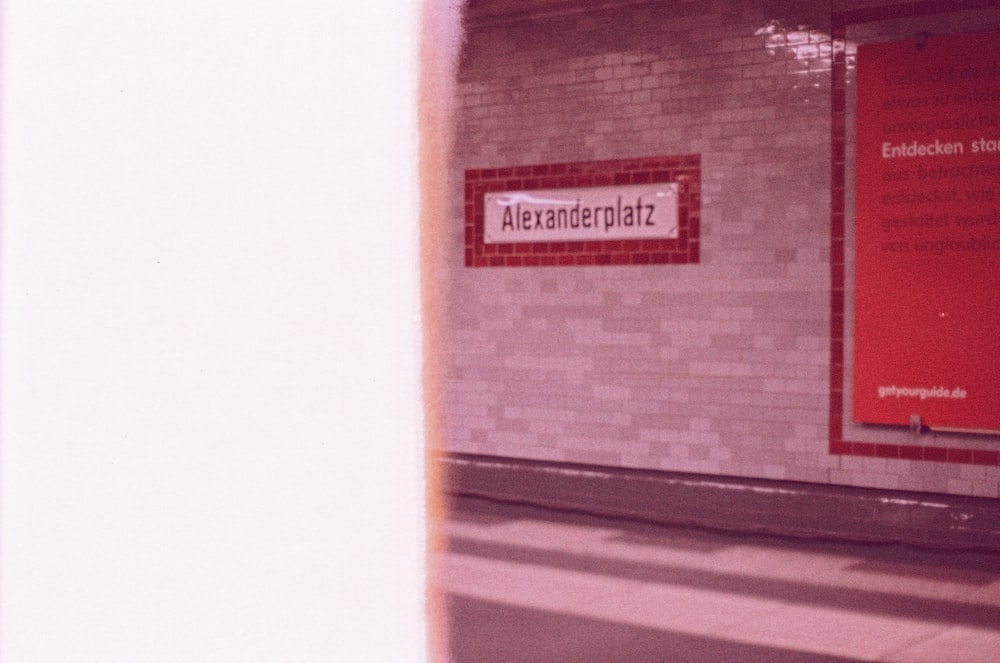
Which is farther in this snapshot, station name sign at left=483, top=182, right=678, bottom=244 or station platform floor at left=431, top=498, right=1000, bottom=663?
station name sign at left=483, top=182, right=678, bottom=244

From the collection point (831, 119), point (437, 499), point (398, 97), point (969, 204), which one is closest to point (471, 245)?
point (437, 499)

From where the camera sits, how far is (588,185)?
8812mm

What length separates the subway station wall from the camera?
308 inches

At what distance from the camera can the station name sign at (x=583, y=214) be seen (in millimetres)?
8516

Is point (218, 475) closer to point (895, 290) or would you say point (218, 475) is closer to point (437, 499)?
point (895, 290)

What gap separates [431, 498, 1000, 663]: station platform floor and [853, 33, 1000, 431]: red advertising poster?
0.97 metres

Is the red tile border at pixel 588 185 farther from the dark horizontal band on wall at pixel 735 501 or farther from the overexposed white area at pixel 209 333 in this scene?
the overexposed white area at pixel 209 333

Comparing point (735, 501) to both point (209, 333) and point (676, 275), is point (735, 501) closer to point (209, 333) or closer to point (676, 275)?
point (676, 275)

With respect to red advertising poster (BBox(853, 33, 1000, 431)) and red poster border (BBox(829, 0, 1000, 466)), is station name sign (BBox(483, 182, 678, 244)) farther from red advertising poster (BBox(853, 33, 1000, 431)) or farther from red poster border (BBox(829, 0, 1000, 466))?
red advertising poster (BBox(853, 33, 1000, 431))

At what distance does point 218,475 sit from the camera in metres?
1.23

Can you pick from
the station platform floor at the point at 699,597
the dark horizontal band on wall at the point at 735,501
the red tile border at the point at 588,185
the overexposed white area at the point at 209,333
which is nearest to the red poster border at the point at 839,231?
the dark horizontal band on wall at the point at 735,501

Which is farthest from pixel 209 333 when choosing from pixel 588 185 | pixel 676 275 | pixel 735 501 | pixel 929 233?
pixel 588 185

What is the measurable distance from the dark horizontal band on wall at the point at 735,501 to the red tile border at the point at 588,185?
1.50m

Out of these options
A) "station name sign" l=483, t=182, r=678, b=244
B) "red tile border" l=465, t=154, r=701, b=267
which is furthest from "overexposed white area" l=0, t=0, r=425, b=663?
"station name sign" l=483, t=182, r=678, b=244
